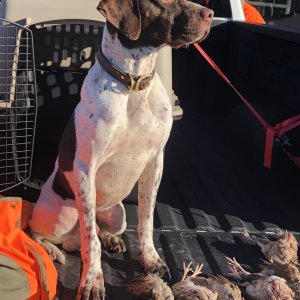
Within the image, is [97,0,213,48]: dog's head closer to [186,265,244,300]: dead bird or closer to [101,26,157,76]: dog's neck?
[101,26,157,76]: dog's neck

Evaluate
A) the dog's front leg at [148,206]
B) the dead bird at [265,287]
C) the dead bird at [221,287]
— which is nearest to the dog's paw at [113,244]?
the dog's front leg at [148,206]

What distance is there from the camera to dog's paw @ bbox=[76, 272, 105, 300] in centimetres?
272

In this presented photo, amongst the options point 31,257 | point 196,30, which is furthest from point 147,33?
point 31,257

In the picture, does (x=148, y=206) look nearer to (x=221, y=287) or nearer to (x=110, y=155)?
(x=110, y=155)

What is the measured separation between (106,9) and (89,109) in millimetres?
510

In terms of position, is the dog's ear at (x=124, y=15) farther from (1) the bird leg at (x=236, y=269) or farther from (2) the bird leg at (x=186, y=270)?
(1) the bird leg at (x=236, y=269)

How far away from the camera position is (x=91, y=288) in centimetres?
274

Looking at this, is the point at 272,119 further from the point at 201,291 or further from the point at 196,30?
the point at 201,291

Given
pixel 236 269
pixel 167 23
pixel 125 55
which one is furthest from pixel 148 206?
pixel 167 23

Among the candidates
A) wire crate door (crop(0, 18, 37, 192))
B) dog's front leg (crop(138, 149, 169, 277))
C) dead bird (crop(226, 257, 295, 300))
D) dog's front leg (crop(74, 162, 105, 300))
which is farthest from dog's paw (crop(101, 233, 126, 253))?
wire crate door (crop(0, 18, 37, 192))

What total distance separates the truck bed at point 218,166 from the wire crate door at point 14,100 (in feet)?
0.58

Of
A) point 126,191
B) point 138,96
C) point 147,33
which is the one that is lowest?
point 126,191

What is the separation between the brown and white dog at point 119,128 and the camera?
2.75 meters

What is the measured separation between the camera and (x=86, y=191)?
2.86 meters
